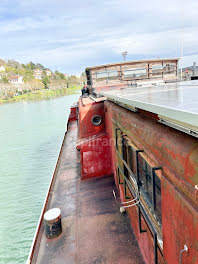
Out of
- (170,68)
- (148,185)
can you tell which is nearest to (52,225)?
(148,185)

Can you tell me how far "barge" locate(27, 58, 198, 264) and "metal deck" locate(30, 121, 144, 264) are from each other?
2 cm

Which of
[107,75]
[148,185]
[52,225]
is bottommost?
[52,225]

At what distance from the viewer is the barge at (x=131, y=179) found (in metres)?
1.89

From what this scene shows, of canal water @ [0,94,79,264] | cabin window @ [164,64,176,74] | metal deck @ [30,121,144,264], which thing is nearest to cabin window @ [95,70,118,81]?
cabin window @ [164,64,176,74]

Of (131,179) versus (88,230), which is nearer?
(131,179)

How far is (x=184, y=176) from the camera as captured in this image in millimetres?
1867

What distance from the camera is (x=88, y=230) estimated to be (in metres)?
5.20

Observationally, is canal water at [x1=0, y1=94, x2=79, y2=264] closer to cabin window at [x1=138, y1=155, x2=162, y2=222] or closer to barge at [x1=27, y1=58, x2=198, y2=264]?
barge at [x1=27, y1=58, x2=198, y2=264]

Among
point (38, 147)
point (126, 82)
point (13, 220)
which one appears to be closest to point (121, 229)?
point (13, 220)

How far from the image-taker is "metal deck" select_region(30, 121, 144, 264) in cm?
443

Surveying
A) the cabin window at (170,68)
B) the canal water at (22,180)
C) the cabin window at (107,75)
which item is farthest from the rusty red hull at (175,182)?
the cabin window at (170,68)

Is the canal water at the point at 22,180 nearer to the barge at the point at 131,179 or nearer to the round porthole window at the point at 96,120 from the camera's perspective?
the barge at the point at 131,179

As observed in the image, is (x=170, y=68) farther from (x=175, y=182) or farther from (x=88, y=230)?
(x=175, y=182)

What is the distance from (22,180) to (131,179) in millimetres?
9650
